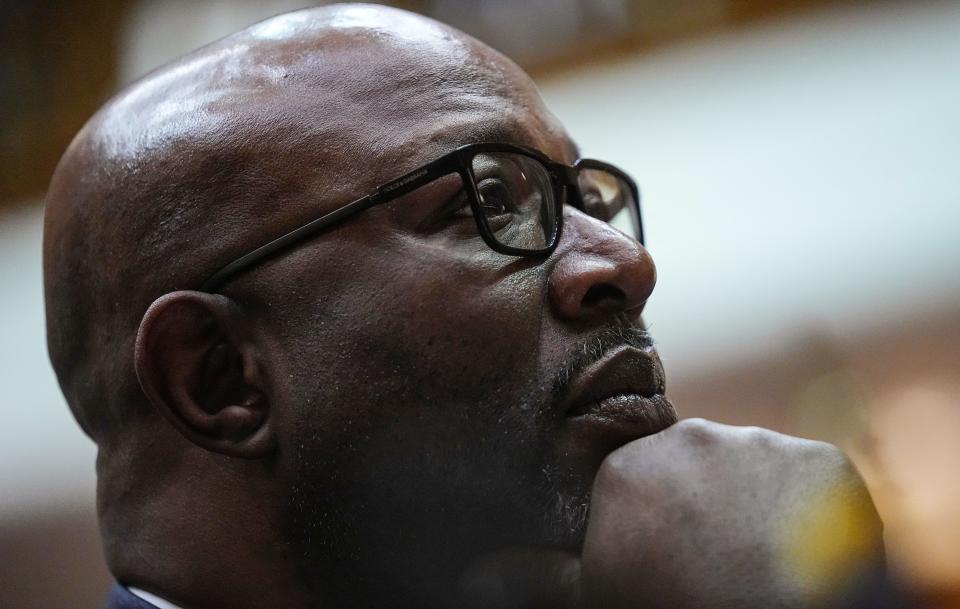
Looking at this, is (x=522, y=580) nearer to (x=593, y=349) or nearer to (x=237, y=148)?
(x=593, y=349)

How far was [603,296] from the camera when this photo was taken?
120cm

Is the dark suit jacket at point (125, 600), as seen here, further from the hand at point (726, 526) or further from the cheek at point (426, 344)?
the hand at point (726, 526)

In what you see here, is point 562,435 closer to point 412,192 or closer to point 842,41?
point 412,192

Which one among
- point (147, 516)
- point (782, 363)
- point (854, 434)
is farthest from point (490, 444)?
point (782, 363)

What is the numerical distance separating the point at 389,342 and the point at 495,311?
12 centimetres

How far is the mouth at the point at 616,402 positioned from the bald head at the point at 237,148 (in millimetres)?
323

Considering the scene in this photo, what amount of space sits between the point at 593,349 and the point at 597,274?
85 mm

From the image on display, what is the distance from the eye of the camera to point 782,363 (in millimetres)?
2096

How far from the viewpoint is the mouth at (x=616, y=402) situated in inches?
44.3

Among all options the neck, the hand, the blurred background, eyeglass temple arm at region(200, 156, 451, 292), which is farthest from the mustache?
the blurred background

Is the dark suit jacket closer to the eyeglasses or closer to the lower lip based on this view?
the eyeglasses

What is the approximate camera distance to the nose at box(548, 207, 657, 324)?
117 cm

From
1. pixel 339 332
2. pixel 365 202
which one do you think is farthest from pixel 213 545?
pixel 365 202

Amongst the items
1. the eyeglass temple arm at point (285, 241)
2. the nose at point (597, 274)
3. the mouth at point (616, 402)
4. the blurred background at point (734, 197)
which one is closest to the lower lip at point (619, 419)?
the mouth at point (616, 402)
